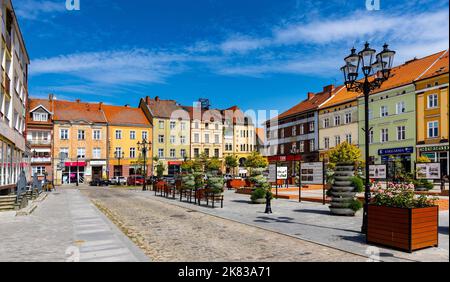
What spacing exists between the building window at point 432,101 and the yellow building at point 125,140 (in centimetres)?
3971

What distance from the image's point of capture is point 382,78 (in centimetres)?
1104

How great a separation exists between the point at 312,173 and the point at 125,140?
147ft

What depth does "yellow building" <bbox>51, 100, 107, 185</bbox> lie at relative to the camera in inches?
2106

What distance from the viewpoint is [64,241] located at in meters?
9.90

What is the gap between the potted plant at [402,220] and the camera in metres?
8.18

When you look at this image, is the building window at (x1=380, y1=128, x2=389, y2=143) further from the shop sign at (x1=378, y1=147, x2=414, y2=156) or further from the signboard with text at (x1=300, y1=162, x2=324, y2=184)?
the signboard with text at (x1=300, y1=162, x2=324, y2=184)

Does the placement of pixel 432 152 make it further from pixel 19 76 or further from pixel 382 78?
pixel 19 76

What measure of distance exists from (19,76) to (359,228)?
27.9 metres

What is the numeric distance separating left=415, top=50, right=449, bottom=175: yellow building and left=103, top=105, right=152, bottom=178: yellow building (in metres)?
38.7

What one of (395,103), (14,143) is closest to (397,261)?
(14,143)

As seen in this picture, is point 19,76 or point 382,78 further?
point 19,76

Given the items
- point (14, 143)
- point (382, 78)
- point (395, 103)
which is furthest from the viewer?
point (395, 103)

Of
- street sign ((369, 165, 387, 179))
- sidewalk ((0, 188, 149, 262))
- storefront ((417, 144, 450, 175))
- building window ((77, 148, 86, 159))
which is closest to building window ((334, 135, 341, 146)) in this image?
storefront ((417, 144, 450, 175))

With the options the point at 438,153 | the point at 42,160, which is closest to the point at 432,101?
the point at 438,153
